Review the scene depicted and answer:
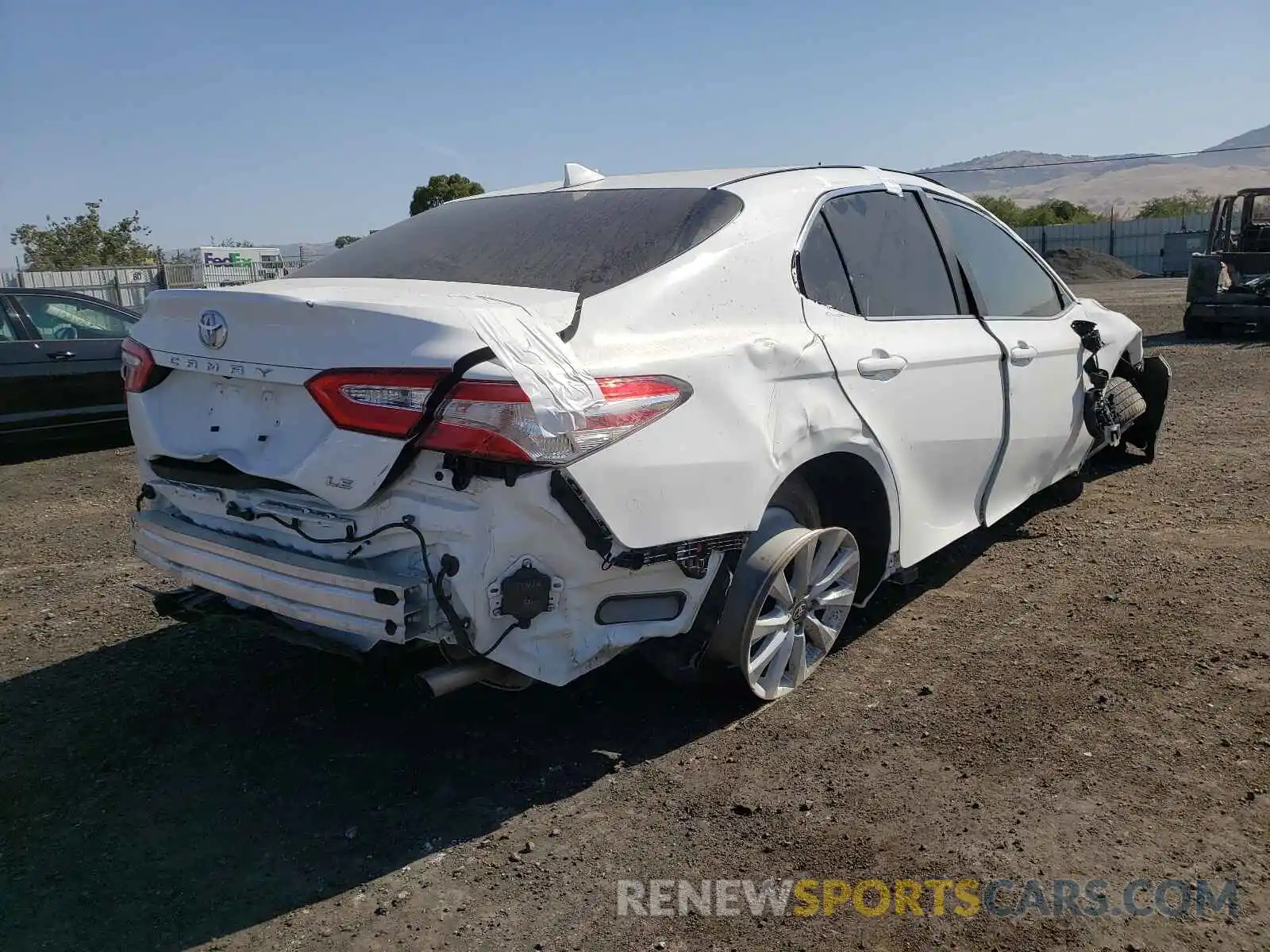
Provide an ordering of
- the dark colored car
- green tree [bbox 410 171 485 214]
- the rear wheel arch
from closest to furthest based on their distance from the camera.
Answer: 1. the rear wheel arch
2. the dark colored car
3. green tree [bbox 410 171 485 214]

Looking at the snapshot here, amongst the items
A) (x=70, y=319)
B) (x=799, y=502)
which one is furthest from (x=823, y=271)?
(x=70, y=319)

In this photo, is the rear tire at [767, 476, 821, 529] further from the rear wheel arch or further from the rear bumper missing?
the rear bumper missing

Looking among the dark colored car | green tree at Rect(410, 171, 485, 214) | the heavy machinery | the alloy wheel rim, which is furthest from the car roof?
green tree at Rect(410, 171, 485, 214)

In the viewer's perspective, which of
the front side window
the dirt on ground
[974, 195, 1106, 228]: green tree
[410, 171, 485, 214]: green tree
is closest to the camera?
the dirt on ground

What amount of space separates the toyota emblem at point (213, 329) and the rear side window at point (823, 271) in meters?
1.86

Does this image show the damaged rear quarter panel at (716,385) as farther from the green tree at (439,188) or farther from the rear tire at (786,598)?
the green tree at (439,188)

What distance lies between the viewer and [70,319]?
8875mm

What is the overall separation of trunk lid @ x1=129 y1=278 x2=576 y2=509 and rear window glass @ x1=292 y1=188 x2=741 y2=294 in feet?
0.55

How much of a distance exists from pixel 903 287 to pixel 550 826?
247cm

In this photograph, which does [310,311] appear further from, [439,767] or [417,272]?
[439,767]

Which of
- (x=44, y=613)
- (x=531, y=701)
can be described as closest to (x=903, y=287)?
(x=531, y=701)

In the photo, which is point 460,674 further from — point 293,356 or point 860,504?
point 860,504

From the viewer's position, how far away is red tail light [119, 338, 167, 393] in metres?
3.36

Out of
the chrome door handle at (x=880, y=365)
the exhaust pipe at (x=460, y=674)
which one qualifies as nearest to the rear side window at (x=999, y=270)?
the chrome door handle at (x=880, y=365)
